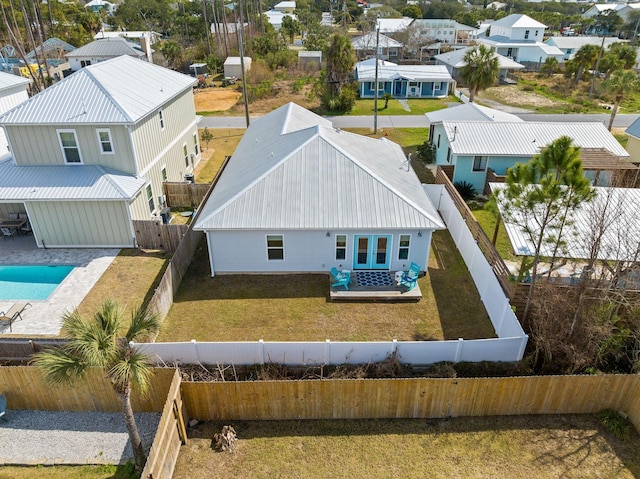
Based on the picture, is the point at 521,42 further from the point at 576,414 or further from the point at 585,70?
the point at 576,414

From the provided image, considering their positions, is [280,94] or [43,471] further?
[280,94]

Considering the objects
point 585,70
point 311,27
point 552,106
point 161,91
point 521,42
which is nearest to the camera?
point 161,91

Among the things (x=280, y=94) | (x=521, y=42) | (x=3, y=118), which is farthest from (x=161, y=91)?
(x=521, y=42)

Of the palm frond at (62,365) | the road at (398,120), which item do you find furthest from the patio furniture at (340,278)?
the road at (398,120)

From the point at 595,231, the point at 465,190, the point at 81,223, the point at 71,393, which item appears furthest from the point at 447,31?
the point at 71,393

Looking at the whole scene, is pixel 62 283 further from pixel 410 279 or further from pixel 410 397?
pixel 410 397

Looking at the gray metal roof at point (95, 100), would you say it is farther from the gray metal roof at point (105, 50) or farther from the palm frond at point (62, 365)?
the gray metal roof at point (105, 50)
